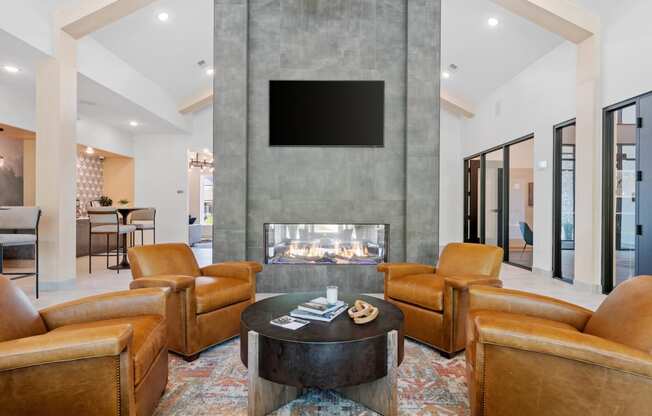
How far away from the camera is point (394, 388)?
179cm

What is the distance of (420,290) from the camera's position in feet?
8.91

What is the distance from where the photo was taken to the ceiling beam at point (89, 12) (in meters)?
4.44

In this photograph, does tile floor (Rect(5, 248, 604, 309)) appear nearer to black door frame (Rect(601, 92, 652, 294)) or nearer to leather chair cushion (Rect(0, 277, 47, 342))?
black door frame (Rect(601, 92, 652, 294))

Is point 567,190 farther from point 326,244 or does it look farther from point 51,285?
point 51,285

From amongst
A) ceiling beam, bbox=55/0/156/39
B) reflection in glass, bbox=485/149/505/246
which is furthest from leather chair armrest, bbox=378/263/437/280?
reflection in glass, bbox=485/149/505/246

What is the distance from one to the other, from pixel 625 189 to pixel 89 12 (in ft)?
22.4

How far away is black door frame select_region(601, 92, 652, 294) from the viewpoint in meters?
4.39

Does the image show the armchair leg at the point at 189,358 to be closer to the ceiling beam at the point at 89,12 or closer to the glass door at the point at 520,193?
the ceiling beam at the point at 89,12

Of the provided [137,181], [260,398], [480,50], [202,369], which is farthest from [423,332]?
[137,181]

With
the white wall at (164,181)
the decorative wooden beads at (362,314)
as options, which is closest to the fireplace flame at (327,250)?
the decorative wooden beads at (362,314)

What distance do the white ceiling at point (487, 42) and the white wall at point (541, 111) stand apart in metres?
0.19

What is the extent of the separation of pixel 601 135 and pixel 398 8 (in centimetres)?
295

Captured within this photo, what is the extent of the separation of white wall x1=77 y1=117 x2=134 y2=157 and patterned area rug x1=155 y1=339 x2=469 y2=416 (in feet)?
21.6

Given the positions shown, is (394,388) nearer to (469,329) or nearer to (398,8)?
(469,329)
